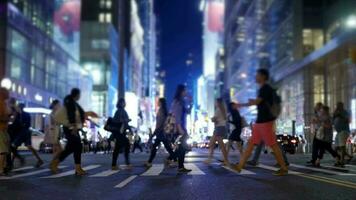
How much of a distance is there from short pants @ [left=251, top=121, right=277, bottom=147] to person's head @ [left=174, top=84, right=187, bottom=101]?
2.87 m

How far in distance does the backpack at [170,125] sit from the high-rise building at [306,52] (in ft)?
49.6

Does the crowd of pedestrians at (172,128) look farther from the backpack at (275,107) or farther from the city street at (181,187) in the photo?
the city street at (181,187)

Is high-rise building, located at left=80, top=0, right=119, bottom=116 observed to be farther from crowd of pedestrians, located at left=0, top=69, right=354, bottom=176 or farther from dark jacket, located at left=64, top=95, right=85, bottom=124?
dark jacket, located at left=64, top=95, right=85, bottom=124

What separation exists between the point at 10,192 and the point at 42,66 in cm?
4503

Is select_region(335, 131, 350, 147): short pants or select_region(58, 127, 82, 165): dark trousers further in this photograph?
select_region(335, 131, 350, 147): short pants

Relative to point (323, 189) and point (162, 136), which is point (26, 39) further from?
point (323, 189)

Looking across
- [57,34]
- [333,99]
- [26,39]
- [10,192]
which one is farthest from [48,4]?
[10,192]

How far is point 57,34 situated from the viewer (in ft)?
195

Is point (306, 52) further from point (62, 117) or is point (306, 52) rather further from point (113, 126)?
point (62, 117)

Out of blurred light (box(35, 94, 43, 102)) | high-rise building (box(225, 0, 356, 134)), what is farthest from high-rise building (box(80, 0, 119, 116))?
blurred light (box(35, 94, 43, 102))

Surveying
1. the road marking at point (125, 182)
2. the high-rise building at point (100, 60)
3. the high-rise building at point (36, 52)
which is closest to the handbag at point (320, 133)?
the road marking at point (125, 182)

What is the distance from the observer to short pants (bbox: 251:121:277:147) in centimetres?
1023

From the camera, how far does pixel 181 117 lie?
12.6m

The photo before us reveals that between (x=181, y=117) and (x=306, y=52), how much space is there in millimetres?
42105
